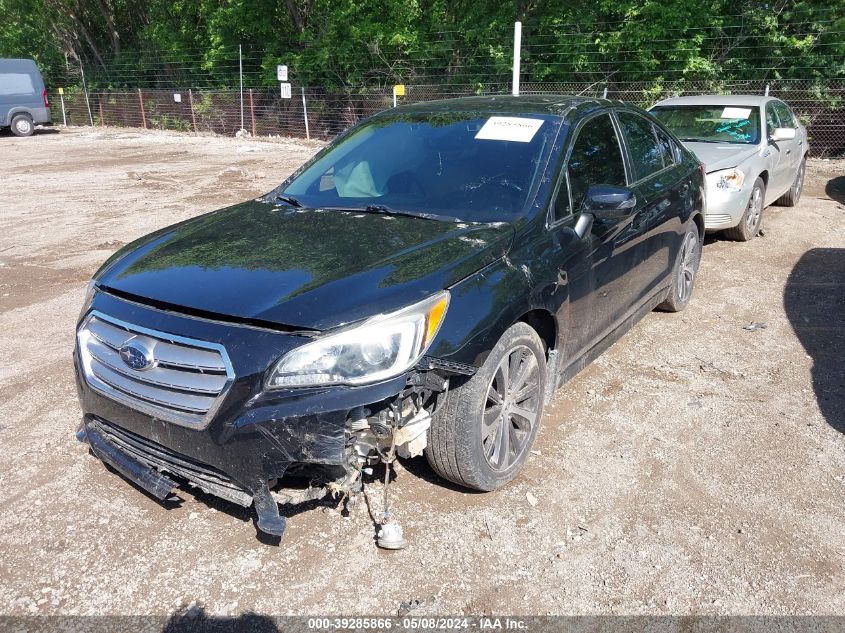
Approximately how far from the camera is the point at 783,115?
28.6 ft

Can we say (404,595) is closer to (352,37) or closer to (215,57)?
(352,37)

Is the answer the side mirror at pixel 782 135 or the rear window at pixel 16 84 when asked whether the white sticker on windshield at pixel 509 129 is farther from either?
the rear window at pixel 16 84

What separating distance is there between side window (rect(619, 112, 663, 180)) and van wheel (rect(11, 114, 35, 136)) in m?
26.2

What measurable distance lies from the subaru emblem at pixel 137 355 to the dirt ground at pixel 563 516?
77 cm

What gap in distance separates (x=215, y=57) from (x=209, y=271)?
26104mm

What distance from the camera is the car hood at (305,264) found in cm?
255

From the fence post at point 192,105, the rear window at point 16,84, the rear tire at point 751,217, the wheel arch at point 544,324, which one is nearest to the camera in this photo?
the wheel arch at point 544,324

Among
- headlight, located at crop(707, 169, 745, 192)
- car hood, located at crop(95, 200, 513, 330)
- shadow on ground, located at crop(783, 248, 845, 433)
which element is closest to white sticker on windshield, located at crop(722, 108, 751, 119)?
headlight, located at crop(707, 169, 745, 192)

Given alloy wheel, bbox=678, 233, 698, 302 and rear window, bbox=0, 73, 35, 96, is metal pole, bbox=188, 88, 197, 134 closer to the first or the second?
rear window, bbox=0, 73, 35, 96

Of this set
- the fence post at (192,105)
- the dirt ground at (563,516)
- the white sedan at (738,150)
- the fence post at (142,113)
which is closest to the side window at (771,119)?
the white sedan at (738,150)

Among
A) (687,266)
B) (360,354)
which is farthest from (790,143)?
(360,354)

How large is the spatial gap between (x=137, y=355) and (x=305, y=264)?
0.74 meters

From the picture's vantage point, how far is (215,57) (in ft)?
85.6

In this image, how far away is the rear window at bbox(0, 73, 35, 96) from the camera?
2389 cm
